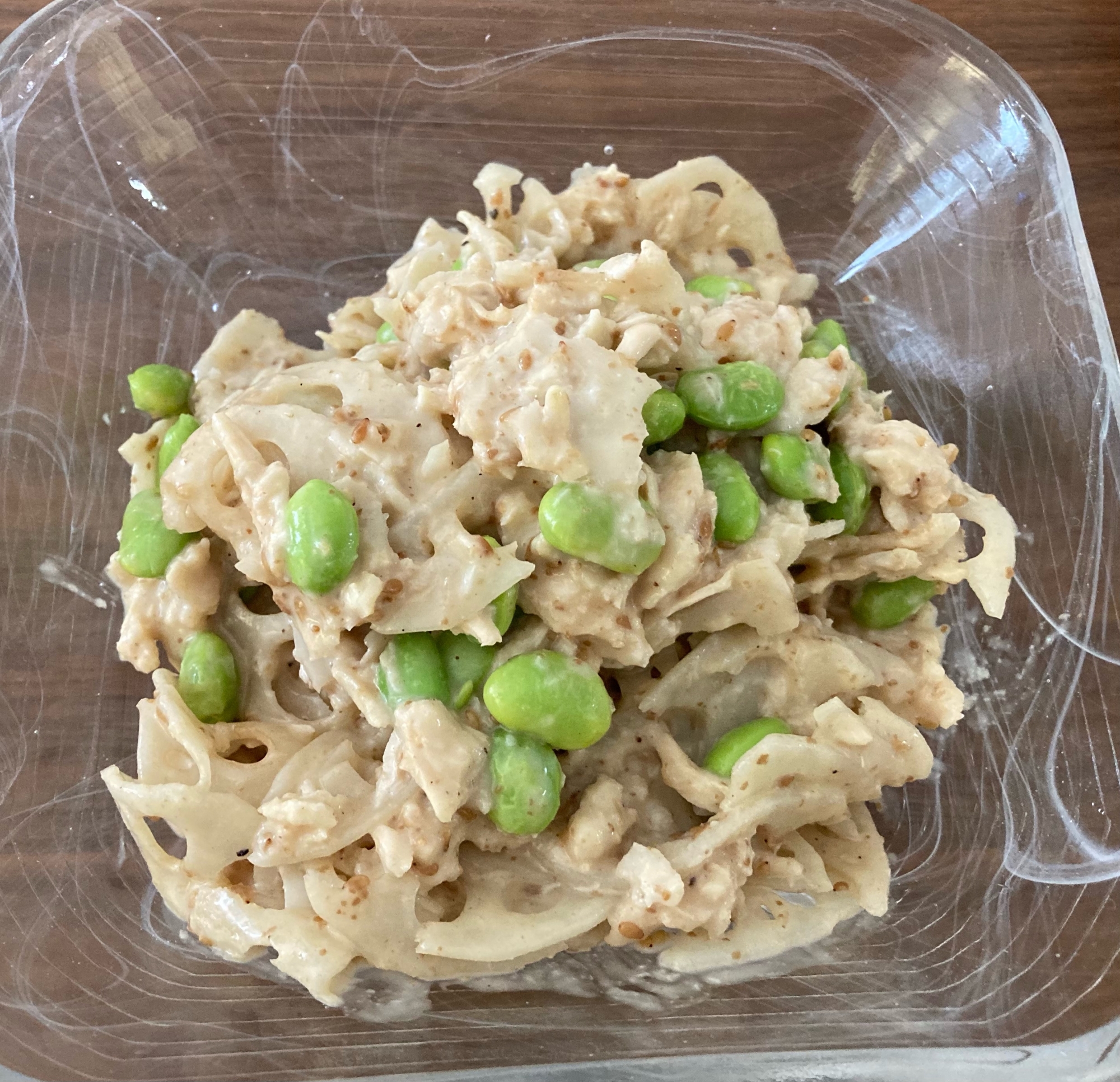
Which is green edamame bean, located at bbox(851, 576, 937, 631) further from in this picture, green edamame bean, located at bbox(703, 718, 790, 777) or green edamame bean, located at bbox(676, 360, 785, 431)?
green edamame bean, located at bbox(676, 360, 785, 431)

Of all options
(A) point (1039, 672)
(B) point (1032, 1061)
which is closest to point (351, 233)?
(A) point (1039, 672)

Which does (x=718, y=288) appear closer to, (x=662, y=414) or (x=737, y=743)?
(x=662, y=414)

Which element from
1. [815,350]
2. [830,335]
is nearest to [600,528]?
[815,350]

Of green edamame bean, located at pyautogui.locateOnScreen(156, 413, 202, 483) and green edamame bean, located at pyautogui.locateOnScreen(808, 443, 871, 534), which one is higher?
green edamame bean, located at pyautogui.locateOnScreen(808, 443, 871, 534)

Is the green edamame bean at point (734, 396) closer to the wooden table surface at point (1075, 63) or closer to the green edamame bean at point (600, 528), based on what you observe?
the green edamame bean at point (600, 528)

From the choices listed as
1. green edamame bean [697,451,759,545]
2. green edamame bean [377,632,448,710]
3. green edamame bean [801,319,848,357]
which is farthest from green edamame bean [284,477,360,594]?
green edamame bean [801,319,848,357]

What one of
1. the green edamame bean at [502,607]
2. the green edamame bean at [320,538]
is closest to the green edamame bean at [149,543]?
the green edamame bean at [320,538]
